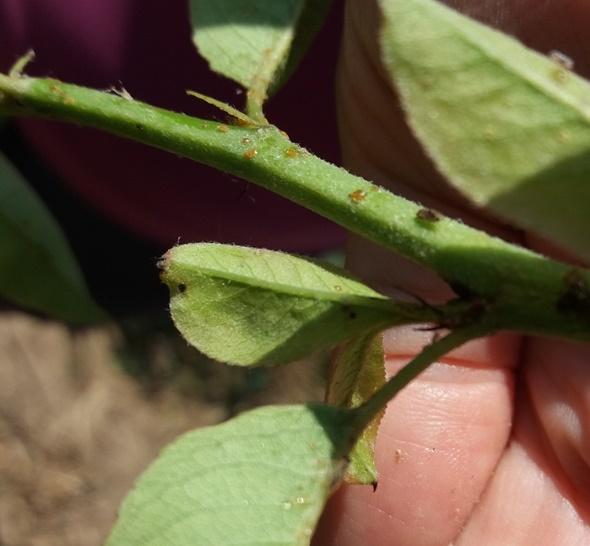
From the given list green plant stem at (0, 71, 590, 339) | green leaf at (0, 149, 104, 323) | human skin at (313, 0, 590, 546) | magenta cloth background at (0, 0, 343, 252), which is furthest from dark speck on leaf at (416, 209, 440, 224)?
magenta cloth background at (0, 0, 343, 252)

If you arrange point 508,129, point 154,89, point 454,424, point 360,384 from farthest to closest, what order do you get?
point 154,89, point 454,424, point 360,384, point 508,129

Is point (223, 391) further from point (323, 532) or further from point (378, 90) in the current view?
point (378, 90)

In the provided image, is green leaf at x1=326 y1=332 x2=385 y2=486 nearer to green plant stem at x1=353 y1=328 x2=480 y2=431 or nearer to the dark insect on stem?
green plant stem at x1=353 y1=328 x2=480 y2=431

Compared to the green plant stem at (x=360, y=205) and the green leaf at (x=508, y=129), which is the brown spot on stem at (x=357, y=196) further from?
the green leaf at (x=508, y=129)

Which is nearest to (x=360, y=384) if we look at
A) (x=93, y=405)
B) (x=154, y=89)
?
(x=154, y=89)

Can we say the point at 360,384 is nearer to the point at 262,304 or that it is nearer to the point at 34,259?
the point at 262,304

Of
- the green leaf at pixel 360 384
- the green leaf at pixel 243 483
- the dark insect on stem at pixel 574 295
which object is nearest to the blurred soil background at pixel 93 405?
the green leaf at pixel 360 384
